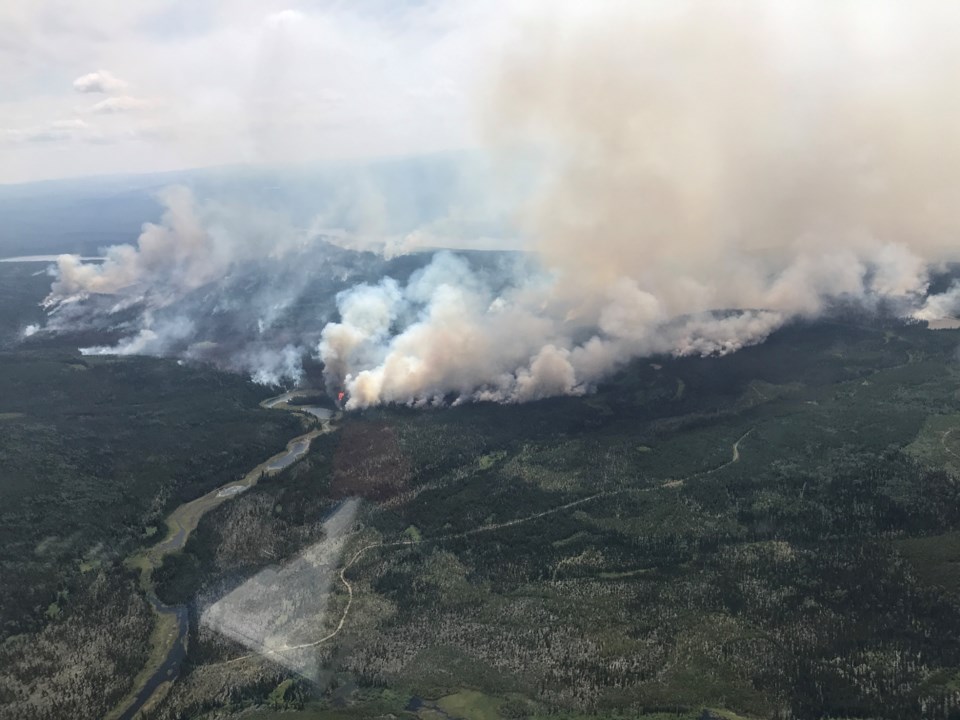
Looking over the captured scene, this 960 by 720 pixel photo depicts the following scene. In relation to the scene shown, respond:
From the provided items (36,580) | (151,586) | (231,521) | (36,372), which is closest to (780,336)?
(231,521)

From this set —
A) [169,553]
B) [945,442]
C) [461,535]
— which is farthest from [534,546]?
[945,442]

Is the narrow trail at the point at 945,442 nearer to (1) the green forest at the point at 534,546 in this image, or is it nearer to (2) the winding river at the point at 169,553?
(1) the green forest at the point at 534,546

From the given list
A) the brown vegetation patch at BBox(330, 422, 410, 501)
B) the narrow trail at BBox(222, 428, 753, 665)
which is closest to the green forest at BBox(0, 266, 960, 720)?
the narrow trail at BBox(222, 428, 753, 665)

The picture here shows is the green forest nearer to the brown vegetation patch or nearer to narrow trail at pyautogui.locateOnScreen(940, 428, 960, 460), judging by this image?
narrow trail at pyautogui.locateOnScreen(940, 428, 960, 460)

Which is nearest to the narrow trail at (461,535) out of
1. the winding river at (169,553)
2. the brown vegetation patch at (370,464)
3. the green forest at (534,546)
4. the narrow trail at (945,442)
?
the green forest at (534,546)

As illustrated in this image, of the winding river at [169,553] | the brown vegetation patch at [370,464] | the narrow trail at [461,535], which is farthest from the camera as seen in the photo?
the brown vegetation patch at [370,464]

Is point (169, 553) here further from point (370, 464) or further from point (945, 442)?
point (945, 442)

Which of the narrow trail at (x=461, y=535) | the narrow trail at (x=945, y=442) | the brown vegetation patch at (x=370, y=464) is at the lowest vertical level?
the narrow trail at (x=945, y=442)
